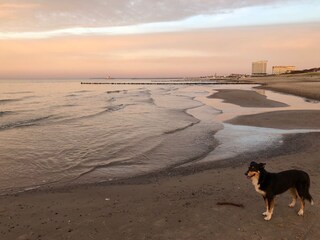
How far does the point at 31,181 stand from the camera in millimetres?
9625

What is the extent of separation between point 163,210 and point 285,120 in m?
15.8

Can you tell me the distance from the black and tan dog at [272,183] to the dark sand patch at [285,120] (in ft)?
40.4

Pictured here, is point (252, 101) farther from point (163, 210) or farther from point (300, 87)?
point (163, 210)

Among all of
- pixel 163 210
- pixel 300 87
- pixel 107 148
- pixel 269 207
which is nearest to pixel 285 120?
pixel 107 148

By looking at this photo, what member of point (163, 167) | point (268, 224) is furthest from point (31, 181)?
point (268, 224)

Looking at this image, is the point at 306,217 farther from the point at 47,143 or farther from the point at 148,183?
the point at 47,143

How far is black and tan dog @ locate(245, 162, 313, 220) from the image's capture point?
6043 millimetres

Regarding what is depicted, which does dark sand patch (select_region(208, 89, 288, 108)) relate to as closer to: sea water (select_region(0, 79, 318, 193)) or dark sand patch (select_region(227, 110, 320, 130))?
dark sand patch (select_region(227, 110, 320, 130))

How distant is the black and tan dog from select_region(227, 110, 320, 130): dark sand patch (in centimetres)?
1231

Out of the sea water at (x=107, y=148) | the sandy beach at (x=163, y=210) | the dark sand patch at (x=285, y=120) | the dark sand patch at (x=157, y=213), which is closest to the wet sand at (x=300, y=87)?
the dark sand patch at (x=285, y=120)

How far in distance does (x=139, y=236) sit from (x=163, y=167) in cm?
523

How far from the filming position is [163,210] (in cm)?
680

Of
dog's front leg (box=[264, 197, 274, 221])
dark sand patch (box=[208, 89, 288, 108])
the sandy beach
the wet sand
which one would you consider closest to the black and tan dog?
dog's front leg (box=[264, 197, 274, 221])

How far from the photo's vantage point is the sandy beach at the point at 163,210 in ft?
19.1
